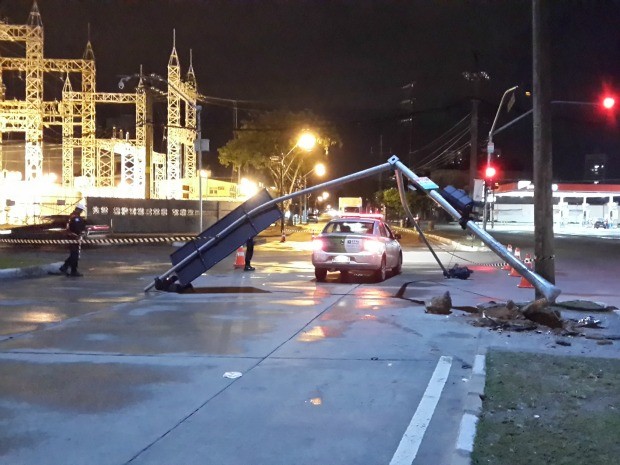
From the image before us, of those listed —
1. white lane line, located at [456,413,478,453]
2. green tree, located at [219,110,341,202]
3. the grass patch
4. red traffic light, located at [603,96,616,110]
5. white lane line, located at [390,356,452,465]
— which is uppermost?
green tree, located at [219,110,341,202]

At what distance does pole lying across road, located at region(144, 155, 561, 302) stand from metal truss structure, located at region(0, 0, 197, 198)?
28.0 meters

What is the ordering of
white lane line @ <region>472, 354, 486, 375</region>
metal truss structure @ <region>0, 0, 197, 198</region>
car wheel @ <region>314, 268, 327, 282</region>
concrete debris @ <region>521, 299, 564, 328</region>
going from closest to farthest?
white lane line @ <region>472, 354, 486, 375</region> < concrete debris @ <region>521, 299, 564, 328</region> < car wheel @ <region>314, 268, 327, 282</region> < metal truss structure @ <region>0, 0, 197, 198</region>

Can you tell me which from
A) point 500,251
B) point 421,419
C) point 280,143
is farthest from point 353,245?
point 280,143

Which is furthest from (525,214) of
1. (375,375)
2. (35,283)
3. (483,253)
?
(375,375)

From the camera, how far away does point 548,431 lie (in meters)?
5.50

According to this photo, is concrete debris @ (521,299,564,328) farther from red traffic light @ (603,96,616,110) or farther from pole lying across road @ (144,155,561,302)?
red traffic light @ (603,96,616,110)

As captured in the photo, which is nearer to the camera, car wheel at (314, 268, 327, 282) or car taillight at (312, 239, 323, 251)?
car taillight at (312, 239, 323, 251)

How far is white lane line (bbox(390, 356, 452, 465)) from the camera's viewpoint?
5.21m

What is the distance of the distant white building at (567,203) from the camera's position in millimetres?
71375

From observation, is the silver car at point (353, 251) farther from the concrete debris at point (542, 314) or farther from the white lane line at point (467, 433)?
the white lane line at point (467, 433)

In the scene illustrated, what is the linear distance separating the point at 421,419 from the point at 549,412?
1118mm

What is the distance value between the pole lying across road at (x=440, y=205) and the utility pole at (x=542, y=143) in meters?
0.44

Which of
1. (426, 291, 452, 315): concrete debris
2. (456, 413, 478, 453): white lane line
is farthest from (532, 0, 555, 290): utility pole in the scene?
(456, 413, 478, 453): white lane line

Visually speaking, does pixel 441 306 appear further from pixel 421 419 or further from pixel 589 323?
pixel 421 419
